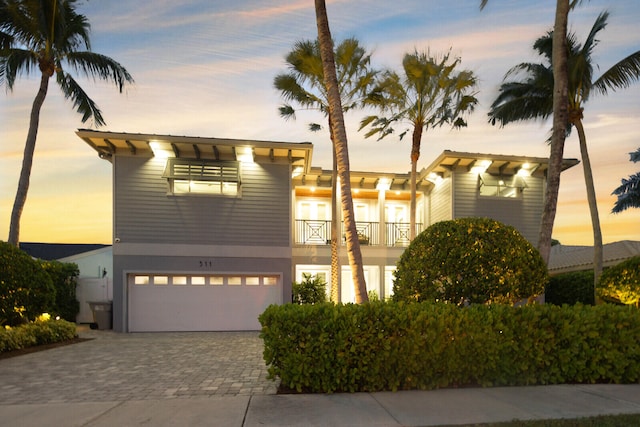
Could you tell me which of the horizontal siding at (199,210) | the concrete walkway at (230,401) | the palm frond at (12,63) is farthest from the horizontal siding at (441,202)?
the palm frond at (12,63)

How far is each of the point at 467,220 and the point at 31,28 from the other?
44.5ft

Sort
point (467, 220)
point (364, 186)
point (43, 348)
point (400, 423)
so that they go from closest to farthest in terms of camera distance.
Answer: point (400, 423)
point (467, 220)
point (43, 348)
point (364, 186)

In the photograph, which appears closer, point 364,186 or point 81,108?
point 81,108

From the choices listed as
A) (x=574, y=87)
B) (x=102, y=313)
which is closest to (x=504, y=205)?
(x=574, y=87)

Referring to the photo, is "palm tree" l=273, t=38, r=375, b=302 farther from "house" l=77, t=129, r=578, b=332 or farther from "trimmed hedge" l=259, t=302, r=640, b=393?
"trimmed hedge" l=259, t=302, r=640, b=393

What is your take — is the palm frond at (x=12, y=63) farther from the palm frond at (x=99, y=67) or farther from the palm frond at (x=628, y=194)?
the palm frond at (x=628, y=194)

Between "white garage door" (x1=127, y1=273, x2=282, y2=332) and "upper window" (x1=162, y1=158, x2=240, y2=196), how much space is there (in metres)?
2.80

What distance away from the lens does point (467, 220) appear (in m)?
7.13

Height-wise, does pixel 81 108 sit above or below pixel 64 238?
above

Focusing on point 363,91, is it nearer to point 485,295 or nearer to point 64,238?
point 485,295

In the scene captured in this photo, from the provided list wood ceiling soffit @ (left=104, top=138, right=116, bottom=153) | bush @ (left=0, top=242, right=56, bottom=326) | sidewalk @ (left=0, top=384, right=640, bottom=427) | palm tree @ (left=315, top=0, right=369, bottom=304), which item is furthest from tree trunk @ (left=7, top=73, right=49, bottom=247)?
palm tree @ (left=315, top=0, right=369, bottom=304)

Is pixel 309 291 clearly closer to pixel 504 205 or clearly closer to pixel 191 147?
pixel 191 147

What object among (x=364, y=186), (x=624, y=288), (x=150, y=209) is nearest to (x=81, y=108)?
(x=150, y=209)

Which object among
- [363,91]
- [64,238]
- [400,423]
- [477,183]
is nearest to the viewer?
[400,423]
